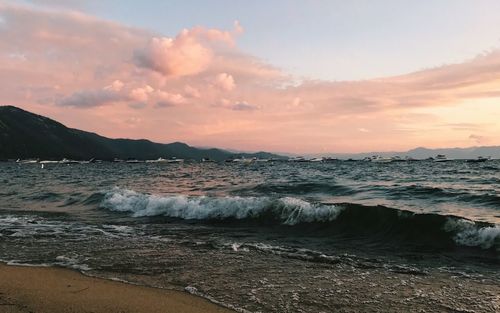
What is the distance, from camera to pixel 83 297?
7.38 metres

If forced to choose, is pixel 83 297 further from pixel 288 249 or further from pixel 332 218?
pixel 332 218

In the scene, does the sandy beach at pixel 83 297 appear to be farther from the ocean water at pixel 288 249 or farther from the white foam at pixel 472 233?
the white foam at pixel 472 233

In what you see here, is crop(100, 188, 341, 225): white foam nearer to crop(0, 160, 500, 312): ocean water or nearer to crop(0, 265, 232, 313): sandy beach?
crop(0, 160, 500, 312): ocean water

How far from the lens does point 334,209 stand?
18.1 m

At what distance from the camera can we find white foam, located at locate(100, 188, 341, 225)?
60.2 feet

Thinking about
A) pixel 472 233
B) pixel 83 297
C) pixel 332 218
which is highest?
pixel 472 233

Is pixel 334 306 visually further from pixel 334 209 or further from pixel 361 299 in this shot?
pixel 334 209

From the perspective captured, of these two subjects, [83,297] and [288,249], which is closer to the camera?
[83,297]

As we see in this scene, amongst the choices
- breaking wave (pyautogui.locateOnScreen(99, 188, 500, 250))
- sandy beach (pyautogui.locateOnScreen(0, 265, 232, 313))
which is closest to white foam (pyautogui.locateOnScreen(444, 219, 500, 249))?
breaking wave (pyautogui.locateOnScreen(99, 188, 500, 250))

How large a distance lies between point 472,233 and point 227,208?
11.1 metres

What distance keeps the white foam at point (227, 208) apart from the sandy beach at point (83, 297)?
35.9ft

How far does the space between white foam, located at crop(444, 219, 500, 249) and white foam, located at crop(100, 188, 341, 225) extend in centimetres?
479

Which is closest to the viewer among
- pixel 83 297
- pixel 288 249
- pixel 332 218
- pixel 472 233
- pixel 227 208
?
pixel 83 297

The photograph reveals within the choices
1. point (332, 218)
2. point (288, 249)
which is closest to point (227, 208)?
point (332, 218)
